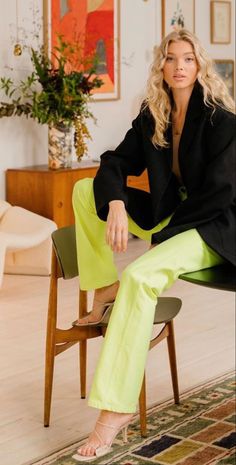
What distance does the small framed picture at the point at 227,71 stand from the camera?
905 cm

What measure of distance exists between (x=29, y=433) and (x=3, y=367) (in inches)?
34.0

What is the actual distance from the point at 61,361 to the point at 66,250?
38.7 inches

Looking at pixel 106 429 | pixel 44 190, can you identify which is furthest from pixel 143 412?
pixel 44 190

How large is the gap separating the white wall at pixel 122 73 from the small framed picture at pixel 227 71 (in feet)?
0.84

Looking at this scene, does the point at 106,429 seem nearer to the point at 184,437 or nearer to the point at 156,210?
the point at 184,437

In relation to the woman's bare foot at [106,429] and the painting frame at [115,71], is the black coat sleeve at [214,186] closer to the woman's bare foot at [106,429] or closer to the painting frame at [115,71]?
the woman's bare foot at [106,429]

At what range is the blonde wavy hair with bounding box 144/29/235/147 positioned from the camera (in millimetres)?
3348

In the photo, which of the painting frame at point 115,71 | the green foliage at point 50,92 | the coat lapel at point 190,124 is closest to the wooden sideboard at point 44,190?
the green foliage at point 50,92

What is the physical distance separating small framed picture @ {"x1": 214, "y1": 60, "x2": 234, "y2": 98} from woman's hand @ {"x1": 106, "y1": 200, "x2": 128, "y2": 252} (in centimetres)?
598

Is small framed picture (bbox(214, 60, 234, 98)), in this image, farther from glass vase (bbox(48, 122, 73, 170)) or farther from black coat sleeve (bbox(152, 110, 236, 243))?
black coat sleeve (bbox(152, 110, 236, 243))

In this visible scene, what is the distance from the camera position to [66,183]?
22.3 feet

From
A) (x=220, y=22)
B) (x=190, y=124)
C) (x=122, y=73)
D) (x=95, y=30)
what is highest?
(x=220, y=22)

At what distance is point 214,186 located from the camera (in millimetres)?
3154

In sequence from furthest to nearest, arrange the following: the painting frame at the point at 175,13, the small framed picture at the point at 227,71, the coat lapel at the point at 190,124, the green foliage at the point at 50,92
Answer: the small framed picture at the point at 227,71 → the painting frame at the point at 175,13 → the green foliage at the point at 50,92 → the coat lapel at the point at 190,124
